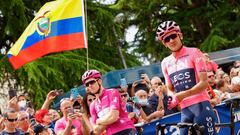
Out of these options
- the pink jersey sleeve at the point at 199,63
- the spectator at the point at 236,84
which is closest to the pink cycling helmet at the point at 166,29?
the pink jersey sleeve at the point at 199,63

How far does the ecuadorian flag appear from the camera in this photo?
39.8ft

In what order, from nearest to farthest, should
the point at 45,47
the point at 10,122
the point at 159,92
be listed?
the point at 10,122, the point at 159,92, the point at 45,47

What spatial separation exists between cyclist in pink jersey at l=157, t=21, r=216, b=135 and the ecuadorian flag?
5188mm

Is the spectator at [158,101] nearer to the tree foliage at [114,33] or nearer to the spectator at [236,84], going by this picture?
the spectator at [236,84]

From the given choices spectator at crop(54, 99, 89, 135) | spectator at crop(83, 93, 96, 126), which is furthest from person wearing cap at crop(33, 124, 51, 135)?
spectator at crop(83, 93, 96, 126)

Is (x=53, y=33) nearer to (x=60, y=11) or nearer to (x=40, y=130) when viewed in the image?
(x=60, y=11)

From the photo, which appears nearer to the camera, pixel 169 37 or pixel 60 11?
pixel 169 37

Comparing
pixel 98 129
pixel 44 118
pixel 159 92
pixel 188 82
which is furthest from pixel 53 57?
pixel 188 82

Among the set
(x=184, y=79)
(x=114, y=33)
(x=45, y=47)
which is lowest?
(x=184, y=79)

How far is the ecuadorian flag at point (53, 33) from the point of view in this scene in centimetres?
1212

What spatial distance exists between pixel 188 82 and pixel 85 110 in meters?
2.70

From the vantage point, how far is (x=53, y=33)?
12227 millimetres

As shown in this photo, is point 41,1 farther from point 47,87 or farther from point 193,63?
point 193,63

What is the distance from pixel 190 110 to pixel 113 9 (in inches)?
640
